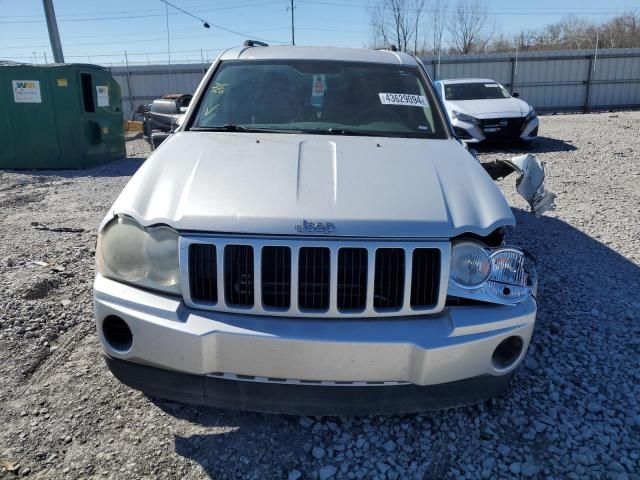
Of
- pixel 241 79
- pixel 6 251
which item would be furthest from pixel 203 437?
pixel 6 251

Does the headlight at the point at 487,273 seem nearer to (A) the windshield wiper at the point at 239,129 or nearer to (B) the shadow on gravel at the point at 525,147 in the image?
(A) the windshield wiper at the point at 239,129

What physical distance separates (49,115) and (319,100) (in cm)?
917

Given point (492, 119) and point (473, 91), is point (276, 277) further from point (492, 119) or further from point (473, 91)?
point (473, 91)

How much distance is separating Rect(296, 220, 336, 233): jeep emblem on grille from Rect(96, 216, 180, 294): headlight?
1.82 feet

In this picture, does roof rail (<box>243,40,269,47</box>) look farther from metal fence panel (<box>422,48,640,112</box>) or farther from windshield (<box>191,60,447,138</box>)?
metal fence panel (<box>422,48,640,112</box>)

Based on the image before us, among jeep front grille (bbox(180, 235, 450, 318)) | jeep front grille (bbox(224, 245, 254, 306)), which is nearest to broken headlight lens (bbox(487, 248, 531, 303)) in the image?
jeep front grille (bbox(180, 235, 450, 318))

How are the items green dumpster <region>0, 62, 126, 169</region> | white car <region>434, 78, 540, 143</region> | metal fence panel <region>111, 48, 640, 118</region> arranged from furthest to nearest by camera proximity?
metal fence panel <region>111, 48, 640, 118</region> < white car <region>434, 78, 540, 143</region> < green dumpster <region>0, 62, 126, 169</region>

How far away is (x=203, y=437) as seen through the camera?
97.4 inches

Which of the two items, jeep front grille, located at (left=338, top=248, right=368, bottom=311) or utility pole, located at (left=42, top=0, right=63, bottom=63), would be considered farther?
utility pole, located at (left=42, top=0, right=63, bottom=63)

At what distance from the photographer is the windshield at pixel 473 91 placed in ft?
42.2

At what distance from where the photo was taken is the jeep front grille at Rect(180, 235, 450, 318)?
2.21 m

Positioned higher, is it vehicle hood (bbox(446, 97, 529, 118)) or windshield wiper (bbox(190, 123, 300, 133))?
windshield wiper (bbox(190, 123, 300, 133))

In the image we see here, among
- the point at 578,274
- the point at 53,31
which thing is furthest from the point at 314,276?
the point at 53,31

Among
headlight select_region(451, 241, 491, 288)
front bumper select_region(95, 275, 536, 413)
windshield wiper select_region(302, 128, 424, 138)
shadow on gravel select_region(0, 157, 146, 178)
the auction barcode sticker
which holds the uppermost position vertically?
the auction barcode sticker
